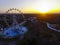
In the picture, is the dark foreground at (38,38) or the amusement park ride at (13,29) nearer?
the dark foreground at (38,38)

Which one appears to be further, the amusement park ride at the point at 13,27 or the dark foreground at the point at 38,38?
the amusement park ride at the point at 13,27

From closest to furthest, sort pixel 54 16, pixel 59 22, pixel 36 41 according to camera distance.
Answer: pixel 36 41
pixel 59 22
pixel 54 16

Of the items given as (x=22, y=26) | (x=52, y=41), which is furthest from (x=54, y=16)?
(x=52, y=41)

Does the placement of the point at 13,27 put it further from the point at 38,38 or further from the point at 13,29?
the point at 38,38

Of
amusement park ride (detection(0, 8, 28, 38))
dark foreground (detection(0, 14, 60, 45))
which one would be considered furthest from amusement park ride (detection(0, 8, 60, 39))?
dark foreground (detection(0, 14, 60, 45))

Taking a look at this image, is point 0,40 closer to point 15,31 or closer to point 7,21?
point 15,31

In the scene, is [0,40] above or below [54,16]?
below

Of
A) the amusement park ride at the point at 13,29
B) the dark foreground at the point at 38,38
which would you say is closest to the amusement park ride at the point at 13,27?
the amusement park ride at the point at 13,29

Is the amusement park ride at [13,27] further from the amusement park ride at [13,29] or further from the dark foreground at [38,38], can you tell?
the dark foreground at [38,38]

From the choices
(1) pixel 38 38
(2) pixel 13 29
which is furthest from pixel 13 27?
(1) pixel 38 38

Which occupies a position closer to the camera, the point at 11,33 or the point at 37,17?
the point at 11,33

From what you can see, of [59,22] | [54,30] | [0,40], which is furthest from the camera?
[59,22]
